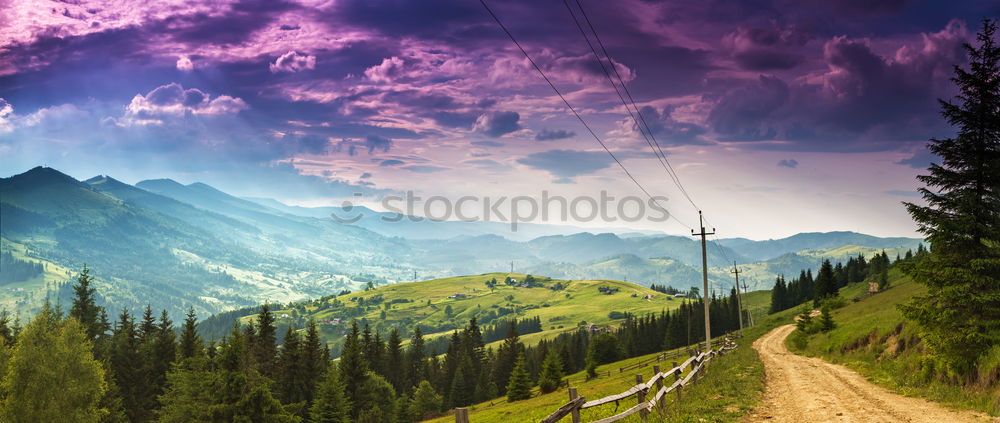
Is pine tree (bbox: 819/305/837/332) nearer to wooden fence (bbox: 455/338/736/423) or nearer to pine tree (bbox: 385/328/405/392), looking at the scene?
wooden fence (bbox: 455/338/736/423)

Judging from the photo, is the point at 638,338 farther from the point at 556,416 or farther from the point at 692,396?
the point at 556,416

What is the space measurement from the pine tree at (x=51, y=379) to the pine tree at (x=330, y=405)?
2045 cm

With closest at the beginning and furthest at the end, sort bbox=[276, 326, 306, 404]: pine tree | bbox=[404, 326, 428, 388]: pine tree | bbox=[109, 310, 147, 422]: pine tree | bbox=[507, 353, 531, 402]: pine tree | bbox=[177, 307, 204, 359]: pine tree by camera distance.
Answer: bbox=[109, 310, 147, 422]: pine tree < bbox=[177, 307, 204, 359]: pine tree < bbox=[276, 326, 306, 404]: pine tree < bbox=[507, 353, 531, 402]: pine tree < bbox=[404, 326, 428, 388]: pine tree

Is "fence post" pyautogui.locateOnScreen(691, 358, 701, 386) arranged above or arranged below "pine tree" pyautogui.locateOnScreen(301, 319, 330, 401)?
above

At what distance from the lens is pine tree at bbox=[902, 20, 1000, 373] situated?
802 inches

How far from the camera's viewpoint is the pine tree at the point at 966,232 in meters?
20.4

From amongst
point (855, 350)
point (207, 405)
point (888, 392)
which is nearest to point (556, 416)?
point (888, 392)

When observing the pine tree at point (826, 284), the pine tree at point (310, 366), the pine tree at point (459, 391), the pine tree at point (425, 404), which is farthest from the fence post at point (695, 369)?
the pine tree at point (826, 284)

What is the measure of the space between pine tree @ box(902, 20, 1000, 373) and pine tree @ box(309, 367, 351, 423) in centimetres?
5706

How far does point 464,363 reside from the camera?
373 ft

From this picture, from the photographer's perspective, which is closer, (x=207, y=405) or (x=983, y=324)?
(x=983, y=324)

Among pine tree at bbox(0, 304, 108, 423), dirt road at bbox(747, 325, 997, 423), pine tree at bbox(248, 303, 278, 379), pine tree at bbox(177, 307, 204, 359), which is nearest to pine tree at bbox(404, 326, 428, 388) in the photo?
pine tree at bbox(248, 303, 278, 379)

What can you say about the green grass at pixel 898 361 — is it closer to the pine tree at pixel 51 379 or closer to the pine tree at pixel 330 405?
the pine tree at pixel 330 405

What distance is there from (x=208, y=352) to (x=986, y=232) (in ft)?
278
